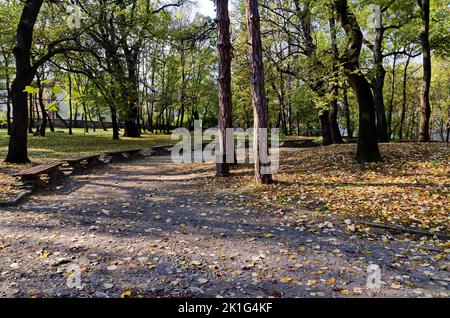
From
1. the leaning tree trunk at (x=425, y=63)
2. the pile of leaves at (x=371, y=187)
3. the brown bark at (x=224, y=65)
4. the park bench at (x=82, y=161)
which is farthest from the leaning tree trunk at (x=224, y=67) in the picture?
the leaning tree trunk at (x=425, y=63)

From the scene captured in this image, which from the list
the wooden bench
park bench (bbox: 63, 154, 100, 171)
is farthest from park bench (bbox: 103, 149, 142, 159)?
the wooden bench

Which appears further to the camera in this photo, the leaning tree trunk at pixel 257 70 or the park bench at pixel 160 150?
the park bench at pixel 160 150

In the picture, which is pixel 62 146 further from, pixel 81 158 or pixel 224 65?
pixel 224 65

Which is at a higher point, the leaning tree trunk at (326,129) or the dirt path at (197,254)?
the leaning tree trunk at (326,129)

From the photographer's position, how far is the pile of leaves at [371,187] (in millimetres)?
5219

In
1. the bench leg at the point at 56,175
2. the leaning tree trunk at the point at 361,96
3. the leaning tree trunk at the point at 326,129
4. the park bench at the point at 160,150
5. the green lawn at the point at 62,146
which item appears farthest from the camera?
the park bench at the point at 160,150

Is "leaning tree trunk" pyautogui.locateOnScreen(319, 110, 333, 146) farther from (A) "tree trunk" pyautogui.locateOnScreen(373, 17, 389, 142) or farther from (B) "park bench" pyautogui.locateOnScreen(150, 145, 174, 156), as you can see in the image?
(B) "park bench" pyautogui.locateOnScreen(150, 145, 174, 156)

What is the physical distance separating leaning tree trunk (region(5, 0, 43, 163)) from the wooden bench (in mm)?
2096

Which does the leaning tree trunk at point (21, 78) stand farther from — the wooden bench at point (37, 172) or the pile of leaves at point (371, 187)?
the pile of leaves at point (371, 187)

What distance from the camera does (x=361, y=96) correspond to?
840cm

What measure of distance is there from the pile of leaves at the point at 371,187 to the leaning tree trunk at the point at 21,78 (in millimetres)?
6408

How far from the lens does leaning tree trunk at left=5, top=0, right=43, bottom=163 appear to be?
993 centimetres

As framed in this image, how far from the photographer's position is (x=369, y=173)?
7.57m

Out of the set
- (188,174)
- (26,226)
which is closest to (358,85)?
(188,174)
